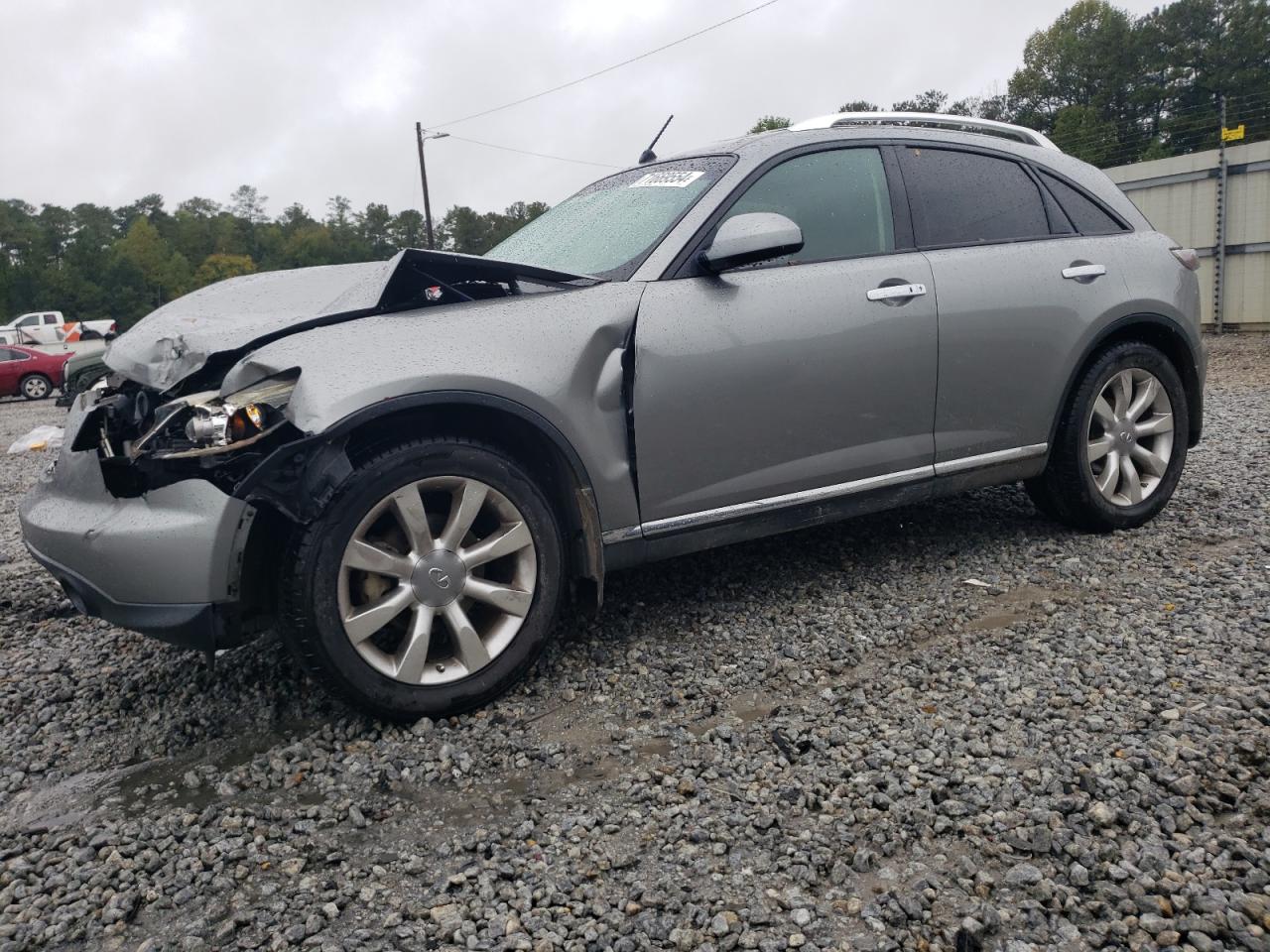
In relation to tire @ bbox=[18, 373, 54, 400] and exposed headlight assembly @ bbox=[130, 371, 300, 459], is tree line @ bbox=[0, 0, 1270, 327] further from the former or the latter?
exposed headlight assembly @ bbox=[130, 371, 300, 459]

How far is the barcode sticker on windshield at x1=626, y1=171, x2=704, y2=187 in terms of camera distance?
370cm

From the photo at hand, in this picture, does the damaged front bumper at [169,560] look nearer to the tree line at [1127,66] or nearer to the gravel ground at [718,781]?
the gravel ground at [718,781]

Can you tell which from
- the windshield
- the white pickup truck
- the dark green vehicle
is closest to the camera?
the windshield

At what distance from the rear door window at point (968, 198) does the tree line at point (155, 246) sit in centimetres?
5016

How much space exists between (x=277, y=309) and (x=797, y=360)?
172 centimetres

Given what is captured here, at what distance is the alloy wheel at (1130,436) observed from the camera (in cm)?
430

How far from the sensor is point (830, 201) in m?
3.74

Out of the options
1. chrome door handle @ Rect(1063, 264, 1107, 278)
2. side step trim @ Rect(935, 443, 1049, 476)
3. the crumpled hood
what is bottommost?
side step trim @ Rect(935, 443, 1049, 476)

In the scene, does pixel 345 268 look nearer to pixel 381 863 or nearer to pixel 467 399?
pixel 467 399

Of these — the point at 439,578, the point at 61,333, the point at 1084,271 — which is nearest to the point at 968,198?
the point at 1084,271

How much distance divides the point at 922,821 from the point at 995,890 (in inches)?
10.5

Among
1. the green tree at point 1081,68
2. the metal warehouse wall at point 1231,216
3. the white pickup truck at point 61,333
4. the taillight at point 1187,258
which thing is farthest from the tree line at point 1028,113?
the taillight at point 1187,258

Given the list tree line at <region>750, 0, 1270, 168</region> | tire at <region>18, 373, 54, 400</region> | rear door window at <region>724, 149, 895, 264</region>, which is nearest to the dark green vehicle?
tire at <region>18, 373, 54, 400</region>

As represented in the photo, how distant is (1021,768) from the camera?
250cm
